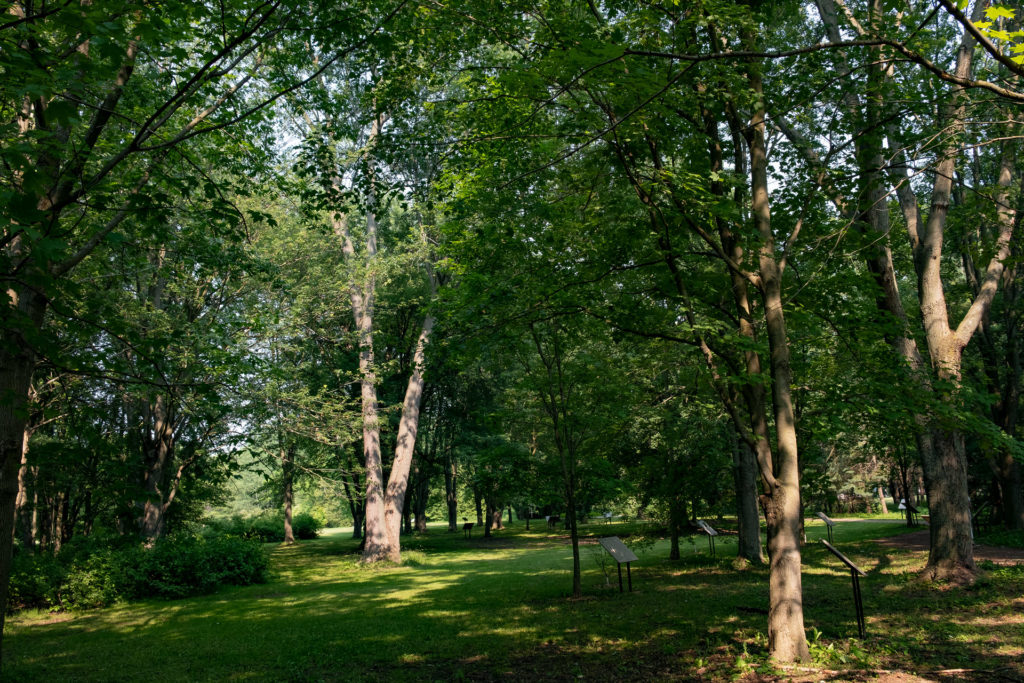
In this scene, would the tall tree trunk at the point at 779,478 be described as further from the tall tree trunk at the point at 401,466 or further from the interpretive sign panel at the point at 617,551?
the tall tree trunk at the point at 401,466

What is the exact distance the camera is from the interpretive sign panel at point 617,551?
11.1m

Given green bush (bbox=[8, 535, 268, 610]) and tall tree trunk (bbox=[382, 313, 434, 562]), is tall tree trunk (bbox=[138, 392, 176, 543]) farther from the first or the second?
tall tree trunk (bbox=[382, 313, 434, 562])

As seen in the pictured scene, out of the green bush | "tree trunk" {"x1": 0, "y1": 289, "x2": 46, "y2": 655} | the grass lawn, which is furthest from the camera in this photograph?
the green bush

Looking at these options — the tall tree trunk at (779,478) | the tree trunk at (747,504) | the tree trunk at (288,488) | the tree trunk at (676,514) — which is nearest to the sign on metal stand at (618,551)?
the tree trunk at (676,514)

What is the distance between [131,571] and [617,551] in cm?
1165

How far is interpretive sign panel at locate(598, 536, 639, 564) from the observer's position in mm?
11078

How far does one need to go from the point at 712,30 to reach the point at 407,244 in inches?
582

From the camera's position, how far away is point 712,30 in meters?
6.92

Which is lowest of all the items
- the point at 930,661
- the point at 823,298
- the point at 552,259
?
the point at 930,661

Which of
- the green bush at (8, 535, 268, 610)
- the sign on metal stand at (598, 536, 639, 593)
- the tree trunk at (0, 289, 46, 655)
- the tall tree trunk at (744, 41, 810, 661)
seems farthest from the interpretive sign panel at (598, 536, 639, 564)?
the green bush at (8, 535, 268, 610)

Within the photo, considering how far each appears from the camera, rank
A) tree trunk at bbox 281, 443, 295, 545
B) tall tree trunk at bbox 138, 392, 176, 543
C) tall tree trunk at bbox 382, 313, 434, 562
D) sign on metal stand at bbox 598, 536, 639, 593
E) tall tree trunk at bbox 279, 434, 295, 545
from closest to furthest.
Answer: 1. sign on metal stand at bbox 598, 536, 639, 593
2. tall tree trunk at bbox 138, 392, 176, 543
3. tall tree trunk at bbox 279, 434, 295, 545
4. tree trunk at bbox 281, 443, 295, 545
5. tall tree trunk at bbox 382, 313, 434, 562

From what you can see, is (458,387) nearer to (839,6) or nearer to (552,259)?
(552,259)

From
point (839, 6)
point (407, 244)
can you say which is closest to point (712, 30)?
point (839, 6)

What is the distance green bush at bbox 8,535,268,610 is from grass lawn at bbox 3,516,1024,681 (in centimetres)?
59
